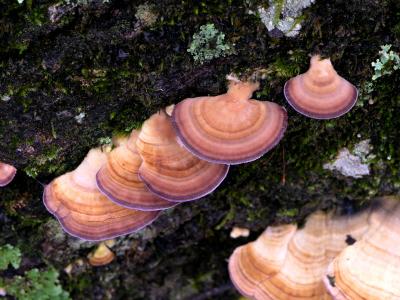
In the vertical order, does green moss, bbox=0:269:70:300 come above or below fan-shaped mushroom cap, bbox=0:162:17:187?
below

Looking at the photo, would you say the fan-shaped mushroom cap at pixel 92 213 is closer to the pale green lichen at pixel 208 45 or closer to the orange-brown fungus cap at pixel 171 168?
the orange-brown fungus cap at pixel 171 168

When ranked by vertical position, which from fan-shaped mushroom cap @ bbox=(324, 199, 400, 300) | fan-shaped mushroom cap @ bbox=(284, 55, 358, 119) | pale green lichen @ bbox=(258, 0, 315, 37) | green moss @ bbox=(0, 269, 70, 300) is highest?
pale green lichen @ bbox=(258, 0, 315, 37)

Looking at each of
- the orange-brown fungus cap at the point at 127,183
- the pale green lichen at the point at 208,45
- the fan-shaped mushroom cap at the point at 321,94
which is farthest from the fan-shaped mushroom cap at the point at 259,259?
the pale green lichen at the point at 208,45

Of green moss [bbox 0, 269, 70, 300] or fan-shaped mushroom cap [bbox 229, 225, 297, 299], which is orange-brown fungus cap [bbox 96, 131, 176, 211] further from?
green moss [bbox 0, 269, 70, 300]

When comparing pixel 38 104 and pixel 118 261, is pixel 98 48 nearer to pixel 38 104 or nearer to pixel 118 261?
pixel 38 104

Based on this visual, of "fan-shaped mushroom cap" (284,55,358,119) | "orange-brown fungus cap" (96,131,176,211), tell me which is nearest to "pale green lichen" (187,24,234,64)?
"fan-shaped mushroom cap" (284,55,358,119)

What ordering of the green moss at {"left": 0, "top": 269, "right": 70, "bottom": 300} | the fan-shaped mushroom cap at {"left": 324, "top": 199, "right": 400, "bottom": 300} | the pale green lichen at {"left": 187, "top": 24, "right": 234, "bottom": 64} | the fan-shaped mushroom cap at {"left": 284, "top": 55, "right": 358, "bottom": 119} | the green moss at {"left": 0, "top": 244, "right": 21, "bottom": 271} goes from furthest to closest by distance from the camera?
the green moss at {"left": 0, "top": 269, "right": 70, "bottom": 300}
the green moss at {"left": 0, "top": 244, "right": 21, "bottom": 271}
the fan-shaped mushroom cap at {"left": 324, "top": 199, "right": 400, "bottom": 300}
the pale green lichen at {"left": 187, "top": 24, "right": 234, "bottom": 64}
the fan-shaped mushroom cap at {"left": 284, "top": 55, "right": 358, "bottom": 119}

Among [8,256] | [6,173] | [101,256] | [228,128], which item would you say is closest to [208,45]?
[228,128]
